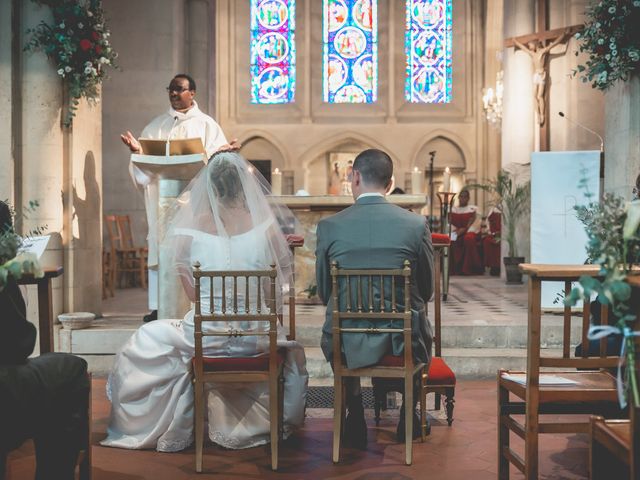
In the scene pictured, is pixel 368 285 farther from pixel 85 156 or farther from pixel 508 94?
pixel 508 94

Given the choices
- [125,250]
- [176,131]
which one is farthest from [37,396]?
[125,250]

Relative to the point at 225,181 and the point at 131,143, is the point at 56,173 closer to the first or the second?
the point at 131,143

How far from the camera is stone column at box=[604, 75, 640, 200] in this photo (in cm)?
629

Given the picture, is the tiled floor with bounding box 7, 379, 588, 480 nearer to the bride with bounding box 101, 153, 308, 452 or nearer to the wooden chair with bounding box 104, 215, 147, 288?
the bride with bounding box 101, 153, 308, 452

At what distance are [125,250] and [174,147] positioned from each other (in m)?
4.72

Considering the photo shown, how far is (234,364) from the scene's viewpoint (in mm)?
3703

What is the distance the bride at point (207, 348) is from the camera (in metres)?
3.91

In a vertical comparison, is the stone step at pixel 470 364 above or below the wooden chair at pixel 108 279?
below

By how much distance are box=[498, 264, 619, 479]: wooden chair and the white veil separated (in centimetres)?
140

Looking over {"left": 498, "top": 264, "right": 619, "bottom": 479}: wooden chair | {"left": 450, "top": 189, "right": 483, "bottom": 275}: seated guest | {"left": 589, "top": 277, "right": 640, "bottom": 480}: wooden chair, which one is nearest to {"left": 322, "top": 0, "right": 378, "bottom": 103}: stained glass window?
{"left": 450, "top": 189, "right": 483, "bottom": 275}: seated guest

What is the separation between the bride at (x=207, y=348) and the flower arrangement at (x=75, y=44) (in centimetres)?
275

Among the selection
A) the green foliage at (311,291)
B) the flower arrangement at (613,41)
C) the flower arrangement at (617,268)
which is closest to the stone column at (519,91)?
the flower arrangement at (613,41)

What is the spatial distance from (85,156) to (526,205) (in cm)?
646

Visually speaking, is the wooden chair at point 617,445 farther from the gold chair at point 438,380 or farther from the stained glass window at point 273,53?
the stained glass window at point 273,53
